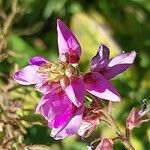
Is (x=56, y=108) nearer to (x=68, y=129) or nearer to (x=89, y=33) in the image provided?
(x=68, y=129)

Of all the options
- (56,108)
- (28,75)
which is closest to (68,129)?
(56,108)

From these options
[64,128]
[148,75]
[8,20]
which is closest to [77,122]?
[64,128]

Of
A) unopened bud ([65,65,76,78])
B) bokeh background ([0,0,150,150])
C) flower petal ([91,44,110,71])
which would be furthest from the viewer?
bokeh background ([0,0,150,150])

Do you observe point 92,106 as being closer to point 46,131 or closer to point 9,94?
point 9,94

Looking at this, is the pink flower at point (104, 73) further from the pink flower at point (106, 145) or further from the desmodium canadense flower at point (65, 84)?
the pink flower at point (106, 145)

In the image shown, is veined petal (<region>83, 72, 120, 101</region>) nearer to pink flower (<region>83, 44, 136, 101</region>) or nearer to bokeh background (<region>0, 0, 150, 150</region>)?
pink flower (<region>83, 44, 136, 101</region>)

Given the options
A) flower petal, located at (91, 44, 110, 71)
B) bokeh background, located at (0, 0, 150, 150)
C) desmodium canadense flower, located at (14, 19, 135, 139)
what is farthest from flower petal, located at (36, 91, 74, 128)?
bokeh background, located at (0, 0, 150, 150)
